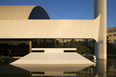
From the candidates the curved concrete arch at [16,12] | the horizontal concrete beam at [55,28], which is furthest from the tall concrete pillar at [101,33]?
the curved concrete arch at [16,12]

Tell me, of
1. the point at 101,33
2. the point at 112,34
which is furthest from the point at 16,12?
the point at 112,34

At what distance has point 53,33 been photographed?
67.3 ft

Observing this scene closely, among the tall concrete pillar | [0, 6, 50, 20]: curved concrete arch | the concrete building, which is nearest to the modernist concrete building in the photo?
the tall concrete pillar

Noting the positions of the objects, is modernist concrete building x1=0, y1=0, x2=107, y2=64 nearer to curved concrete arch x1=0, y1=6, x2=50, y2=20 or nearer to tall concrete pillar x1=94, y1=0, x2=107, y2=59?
tall concrete pillar x1=94, y1=0, x2=107, y2=59

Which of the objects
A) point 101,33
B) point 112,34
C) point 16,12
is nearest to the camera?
point 101,33

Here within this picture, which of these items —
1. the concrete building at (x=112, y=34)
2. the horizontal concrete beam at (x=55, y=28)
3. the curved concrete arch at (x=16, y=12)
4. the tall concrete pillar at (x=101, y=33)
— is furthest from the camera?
the concrete building at (x=112, y=34)

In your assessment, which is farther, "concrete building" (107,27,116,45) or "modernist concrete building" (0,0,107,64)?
"concrete building" (107,27,116,45)

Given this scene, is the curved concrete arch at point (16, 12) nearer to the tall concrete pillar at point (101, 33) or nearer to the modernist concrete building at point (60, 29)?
the modernist concrete building at point (60, 29)

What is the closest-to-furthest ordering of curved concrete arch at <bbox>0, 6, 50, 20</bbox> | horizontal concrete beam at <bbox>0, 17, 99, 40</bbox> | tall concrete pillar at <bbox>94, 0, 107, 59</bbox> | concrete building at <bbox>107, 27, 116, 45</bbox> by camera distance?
tall concrete pillar at <bbox>94, 0, 107, 59</bbox>
horizontal concrete beam at <bbox>0, 17, 99, 40</bbox>
curved concrete arch at <bbox>0, 6, 50, 20</bbox>
concrete building at <bbox>107, 27, 116, 45</bbox>

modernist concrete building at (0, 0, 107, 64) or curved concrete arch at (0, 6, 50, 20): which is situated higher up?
curved concrete arch at (0, 6, 50, 20)

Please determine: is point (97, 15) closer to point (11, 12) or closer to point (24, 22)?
point (24, 22)

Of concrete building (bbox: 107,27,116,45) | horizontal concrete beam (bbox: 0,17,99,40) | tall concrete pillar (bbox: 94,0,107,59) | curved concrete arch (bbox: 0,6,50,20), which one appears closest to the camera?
tall concrete pillar (bbox: 94,0,107,59)

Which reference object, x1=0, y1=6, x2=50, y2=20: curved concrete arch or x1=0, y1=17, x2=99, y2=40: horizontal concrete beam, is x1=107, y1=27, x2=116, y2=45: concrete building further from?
x1=0, y1=6, x2=50, y2=20: curved concrete arch

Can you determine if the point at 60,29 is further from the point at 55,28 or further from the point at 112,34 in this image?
the point at 112,34
